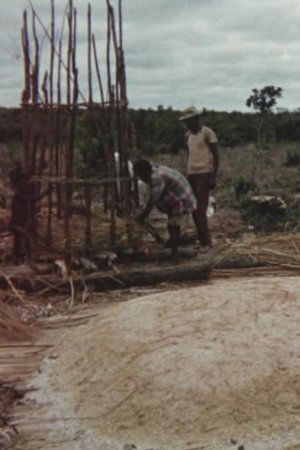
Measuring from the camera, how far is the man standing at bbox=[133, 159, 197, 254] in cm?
736

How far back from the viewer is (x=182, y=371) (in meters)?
4.14

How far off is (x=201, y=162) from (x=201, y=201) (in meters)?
0.34

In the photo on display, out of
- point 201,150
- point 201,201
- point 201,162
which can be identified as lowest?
point 201,201

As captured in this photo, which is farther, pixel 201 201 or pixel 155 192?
pixel 201 201

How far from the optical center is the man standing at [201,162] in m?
8.04

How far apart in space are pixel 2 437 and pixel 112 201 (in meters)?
3.58

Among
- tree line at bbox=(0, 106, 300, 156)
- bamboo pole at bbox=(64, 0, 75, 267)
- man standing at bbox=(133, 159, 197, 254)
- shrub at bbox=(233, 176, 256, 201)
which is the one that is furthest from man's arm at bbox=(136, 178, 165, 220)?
tree line at bbox=(0, 106, 300, 156)

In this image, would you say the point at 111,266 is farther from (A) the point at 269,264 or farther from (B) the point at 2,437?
(B) the point at 2,437

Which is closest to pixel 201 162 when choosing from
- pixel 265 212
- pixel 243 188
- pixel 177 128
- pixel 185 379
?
pixel 265 212

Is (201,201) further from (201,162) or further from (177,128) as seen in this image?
(177,128)

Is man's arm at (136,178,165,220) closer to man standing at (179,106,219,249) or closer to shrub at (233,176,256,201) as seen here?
man standing at (179,106,219,249)

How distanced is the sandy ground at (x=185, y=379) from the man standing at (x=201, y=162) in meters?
3.23

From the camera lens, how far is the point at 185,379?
4.09 metres

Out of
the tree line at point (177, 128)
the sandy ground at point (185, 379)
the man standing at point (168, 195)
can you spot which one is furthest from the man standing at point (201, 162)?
the tree line at point (177, 128)
